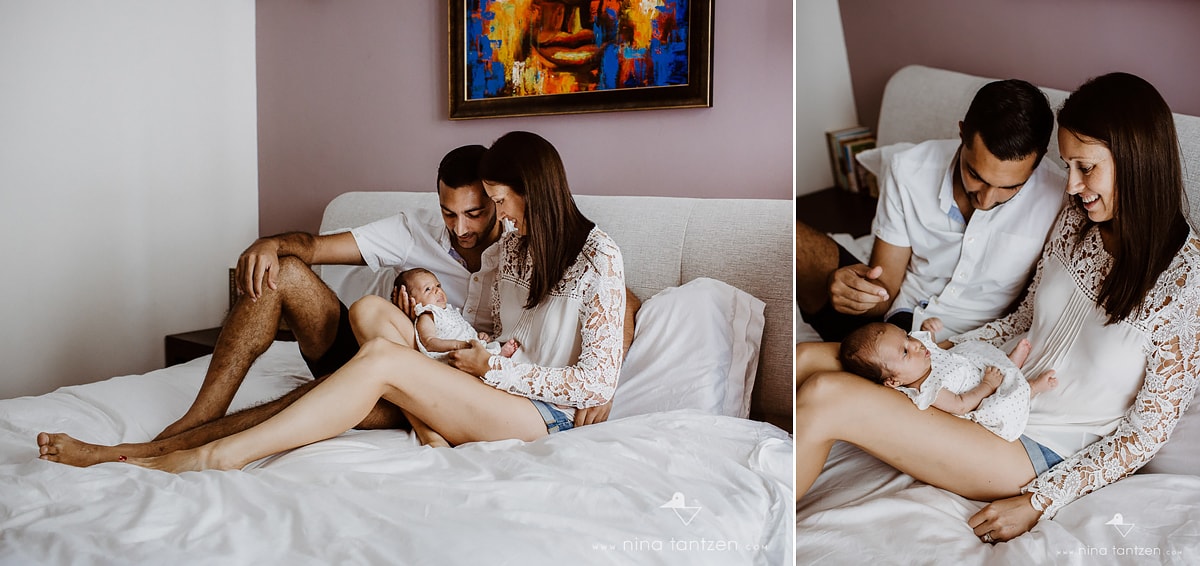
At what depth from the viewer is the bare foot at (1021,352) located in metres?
0.94

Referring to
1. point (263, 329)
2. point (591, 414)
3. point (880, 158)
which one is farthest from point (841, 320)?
point (263, 329)

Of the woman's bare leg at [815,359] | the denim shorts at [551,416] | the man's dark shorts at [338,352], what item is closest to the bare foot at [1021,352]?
the woman's bare leg at [815,359]

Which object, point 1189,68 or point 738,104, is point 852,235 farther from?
point 1189,68

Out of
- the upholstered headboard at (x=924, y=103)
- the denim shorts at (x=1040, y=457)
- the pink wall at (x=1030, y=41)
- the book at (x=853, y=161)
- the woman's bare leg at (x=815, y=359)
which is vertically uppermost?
the pink wall at (x=1030, y=41)

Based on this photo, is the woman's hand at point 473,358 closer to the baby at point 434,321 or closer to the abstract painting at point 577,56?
the baby at point 434,321

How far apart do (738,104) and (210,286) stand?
1070 millimetres

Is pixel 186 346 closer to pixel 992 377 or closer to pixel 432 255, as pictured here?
pixel 432 255

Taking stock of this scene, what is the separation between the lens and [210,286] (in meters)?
1.45

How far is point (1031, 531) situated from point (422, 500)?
32.7 inches

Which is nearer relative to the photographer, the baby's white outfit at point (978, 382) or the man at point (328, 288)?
the baby's white outfit at point (978, 382)

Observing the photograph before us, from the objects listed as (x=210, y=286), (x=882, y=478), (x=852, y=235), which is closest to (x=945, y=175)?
(x=852, y=235)

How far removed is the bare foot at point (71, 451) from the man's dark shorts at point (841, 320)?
1153mm

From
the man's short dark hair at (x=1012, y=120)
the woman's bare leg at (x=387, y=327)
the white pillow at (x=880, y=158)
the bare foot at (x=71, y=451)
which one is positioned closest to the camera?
the man's short dark hair at (x=1012, y=120)

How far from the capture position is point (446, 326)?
1286 millimetres
